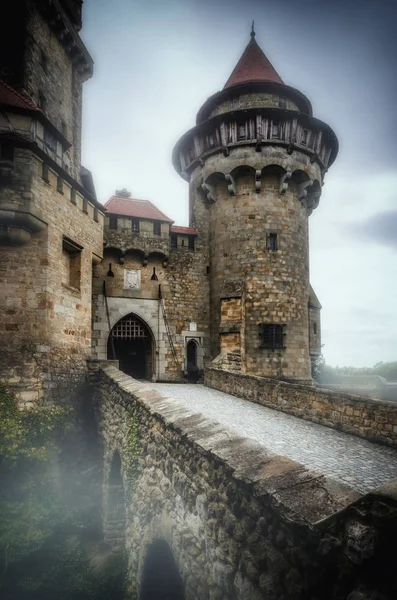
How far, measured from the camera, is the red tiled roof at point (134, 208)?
1628 centimetres

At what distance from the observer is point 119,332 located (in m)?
16.4

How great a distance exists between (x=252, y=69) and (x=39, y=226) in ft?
42.4

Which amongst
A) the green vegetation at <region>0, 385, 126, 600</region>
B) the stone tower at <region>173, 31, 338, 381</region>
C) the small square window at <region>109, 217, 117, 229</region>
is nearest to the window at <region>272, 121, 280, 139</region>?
the stone tower at <region>173, 31, 338, 381</region>

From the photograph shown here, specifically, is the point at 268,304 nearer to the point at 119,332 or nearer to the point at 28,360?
the point at 119,332

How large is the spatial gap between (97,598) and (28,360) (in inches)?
213

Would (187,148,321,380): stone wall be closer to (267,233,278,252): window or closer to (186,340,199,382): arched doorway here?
(267,233,278,252): window

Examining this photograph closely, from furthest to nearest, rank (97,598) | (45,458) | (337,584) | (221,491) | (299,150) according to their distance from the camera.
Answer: (299,150) → (45,458) → (97,598) → (221,491) → (337,584)

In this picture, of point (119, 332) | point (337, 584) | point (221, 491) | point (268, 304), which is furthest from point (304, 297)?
point (337, 584)

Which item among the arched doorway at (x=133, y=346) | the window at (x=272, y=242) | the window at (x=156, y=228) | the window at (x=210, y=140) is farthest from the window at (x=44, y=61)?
the window at (x=272, y=242)

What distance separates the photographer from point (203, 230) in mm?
17344

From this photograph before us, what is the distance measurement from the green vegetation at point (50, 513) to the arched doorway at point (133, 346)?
502 cm

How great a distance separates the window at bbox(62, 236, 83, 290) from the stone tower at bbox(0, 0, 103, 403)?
3 centimetres

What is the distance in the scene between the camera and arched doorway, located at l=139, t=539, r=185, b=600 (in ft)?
17.6

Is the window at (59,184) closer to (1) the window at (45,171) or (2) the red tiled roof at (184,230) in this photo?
(1) the window at (45,171)
